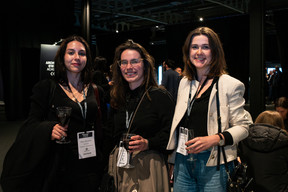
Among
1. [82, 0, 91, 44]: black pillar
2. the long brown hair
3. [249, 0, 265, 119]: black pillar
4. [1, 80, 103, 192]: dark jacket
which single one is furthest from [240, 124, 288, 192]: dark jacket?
[82, 0, 91, 44]: black pillar

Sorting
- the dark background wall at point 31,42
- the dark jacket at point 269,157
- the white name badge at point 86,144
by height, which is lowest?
the dark jacket at point 269,157

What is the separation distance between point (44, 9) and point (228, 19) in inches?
231

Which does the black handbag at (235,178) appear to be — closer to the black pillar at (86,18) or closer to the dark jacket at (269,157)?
the dark jacket at (269,157)

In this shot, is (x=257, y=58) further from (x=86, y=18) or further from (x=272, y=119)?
(x=86, y=18)

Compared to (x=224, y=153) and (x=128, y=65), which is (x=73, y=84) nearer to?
(x=128, y=65)

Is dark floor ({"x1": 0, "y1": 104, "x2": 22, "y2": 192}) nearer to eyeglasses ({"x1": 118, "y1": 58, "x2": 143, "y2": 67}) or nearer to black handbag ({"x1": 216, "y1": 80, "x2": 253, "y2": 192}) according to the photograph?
eyeglasses ({"x1": 118, "y1": 58, "x2": 143, "y2": 67})

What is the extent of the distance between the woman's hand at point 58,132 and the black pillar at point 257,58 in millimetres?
3672

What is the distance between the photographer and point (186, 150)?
5.29 feet

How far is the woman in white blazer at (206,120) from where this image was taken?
5.27 feet

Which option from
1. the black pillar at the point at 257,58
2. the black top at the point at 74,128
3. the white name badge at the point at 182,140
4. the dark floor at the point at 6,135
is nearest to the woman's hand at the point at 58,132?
the black top at the point at 74,128

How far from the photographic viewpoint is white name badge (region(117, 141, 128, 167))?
1.73m

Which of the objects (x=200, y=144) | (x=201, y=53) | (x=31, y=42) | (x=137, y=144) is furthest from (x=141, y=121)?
(x=31, y=42)

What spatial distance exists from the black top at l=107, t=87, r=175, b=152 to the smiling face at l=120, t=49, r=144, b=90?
0.08 meters

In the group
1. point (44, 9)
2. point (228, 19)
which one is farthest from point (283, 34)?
point (44, 9)
